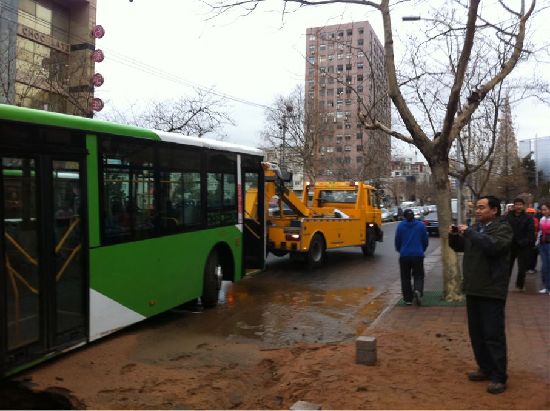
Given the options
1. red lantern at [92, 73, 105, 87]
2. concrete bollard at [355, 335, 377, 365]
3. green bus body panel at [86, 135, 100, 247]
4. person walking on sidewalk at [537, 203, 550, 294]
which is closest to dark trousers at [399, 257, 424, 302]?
person walking on sidewalk at [537, 203, 550, 294]

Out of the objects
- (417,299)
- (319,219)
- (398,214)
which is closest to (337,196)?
(398,214)

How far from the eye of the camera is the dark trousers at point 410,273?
904cm

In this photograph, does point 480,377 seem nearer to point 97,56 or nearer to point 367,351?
point 367,351

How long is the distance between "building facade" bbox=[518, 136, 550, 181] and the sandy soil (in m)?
46.2

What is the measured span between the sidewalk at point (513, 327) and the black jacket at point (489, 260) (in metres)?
0.95

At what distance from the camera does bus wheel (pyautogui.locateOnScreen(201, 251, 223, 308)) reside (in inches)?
345

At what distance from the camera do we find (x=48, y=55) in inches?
1087

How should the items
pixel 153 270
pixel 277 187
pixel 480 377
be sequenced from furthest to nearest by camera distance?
pixel 277 187 < pixel 153 270 < pixel 480 377

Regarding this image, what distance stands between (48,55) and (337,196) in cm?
1915

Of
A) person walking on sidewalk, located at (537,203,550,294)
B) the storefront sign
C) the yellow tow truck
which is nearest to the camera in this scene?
person walking on sidewalk, located at (537,203,550,294)

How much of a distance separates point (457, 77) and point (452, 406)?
18.7ft

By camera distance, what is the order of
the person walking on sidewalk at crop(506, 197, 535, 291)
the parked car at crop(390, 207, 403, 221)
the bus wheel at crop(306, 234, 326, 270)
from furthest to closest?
the bus wheel at crop(306, 234, 326, 270) < the parked car at crop(390, 207, 403, 221) < the person walking on sidewalk at crop(506, 197, 535, 291)

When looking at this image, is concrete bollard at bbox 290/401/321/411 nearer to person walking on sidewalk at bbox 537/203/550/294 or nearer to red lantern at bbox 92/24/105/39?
person walking on sidewalk at bbox 537/203/550/294

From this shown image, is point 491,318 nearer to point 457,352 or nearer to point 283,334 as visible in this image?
point 457,352
